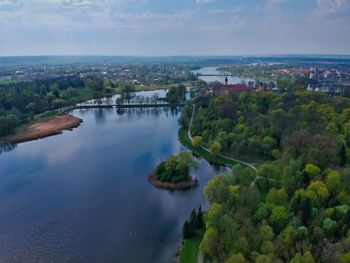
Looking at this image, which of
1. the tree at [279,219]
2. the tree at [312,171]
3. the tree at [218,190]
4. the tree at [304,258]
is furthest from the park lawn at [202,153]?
the tree at [304,258]

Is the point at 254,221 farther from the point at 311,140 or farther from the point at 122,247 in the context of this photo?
the point at 311,140

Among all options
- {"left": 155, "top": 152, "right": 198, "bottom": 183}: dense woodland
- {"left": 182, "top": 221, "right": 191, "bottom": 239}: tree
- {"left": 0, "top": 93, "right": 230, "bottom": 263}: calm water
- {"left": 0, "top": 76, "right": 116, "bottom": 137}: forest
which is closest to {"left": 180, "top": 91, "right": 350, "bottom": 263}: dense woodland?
{"left": 182, "top": 221, "right": 191, "bottom": 239}: tree

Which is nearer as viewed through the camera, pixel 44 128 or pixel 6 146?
pixel 6 146

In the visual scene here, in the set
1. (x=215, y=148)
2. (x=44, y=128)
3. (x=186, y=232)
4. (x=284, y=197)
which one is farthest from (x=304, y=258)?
(x=44, y=128)

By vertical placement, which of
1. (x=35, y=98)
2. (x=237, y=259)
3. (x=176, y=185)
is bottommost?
(x=176, y=185)

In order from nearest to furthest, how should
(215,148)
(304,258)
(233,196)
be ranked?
(304,258) < (233,196) < (215,148)

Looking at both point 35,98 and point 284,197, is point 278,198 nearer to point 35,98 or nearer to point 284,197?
point 284,197

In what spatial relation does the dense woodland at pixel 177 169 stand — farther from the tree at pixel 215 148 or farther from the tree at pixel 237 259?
the tree at pixel 237 259

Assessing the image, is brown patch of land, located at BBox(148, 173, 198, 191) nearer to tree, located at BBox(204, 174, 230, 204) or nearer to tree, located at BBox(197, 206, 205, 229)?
tree, located at BBox(204, 174, 230, 204)
